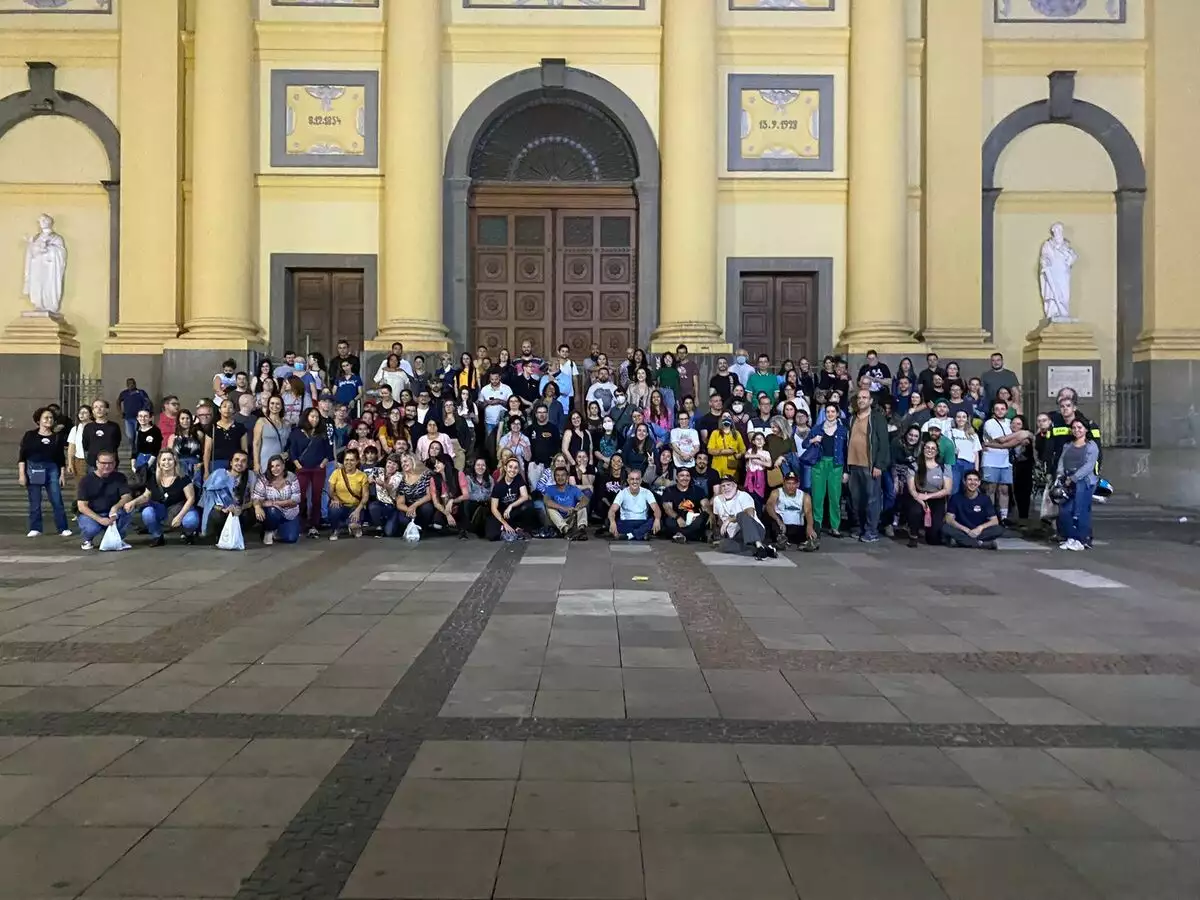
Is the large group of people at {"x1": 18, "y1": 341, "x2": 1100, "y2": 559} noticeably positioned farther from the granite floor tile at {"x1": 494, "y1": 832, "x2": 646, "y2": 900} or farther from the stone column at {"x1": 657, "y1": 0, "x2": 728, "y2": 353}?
the granite floor tile at {"x1": 494, "y1": 832, "x2": 646, "y2": 900}

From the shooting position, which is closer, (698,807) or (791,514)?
(698,807)

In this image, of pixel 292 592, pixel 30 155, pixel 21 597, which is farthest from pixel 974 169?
pixel 30 155

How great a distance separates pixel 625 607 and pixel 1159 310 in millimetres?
14936

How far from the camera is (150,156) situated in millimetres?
17422

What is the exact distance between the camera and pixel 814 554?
419 inches

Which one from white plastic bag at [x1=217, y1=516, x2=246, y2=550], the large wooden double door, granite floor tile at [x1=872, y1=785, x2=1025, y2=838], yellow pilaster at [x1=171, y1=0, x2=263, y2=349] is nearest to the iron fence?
yellow pilaster at [x1=171, y1=0, x2=263, y2=349]

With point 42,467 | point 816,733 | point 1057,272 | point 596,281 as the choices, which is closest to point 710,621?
point 816,733

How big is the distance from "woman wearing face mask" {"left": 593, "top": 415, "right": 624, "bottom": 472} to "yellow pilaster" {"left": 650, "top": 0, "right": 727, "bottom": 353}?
4613 millimetres

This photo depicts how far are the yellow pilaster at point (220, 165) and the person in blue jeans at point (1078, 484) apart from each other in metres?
13.2

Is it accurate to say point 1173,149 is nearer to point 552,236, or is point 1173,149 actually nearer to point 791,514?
point 552,236

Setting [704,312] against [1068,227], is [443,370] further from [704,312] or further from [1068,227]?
[1068,227]

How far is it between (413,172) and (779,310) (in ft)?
24.2

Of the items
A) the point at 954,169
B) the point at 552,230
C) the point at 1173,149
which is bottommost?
the point at 552,230

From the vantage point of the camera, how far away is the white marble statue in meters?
17.8
